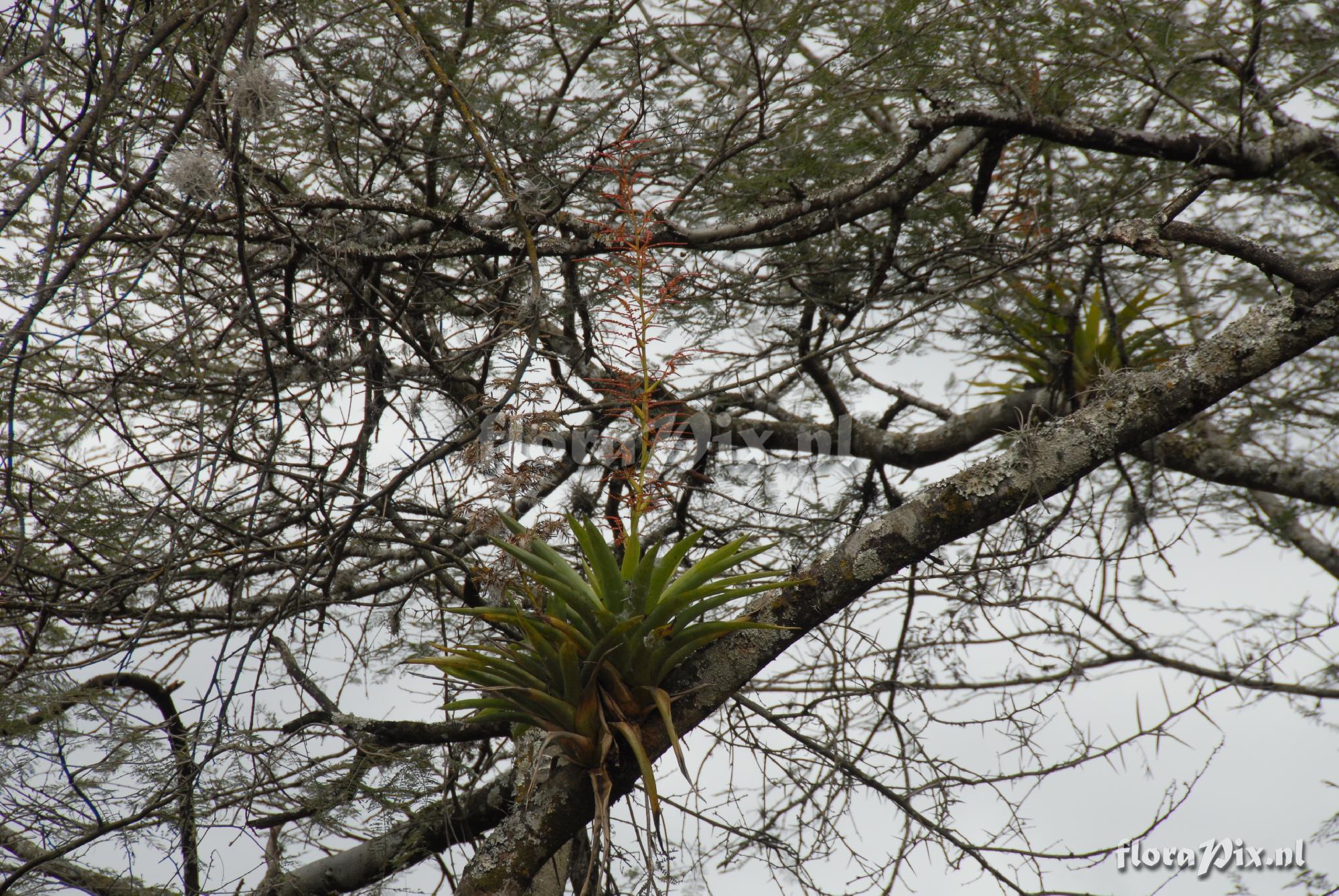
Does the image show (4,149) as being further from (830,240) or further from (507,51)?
(830,240)

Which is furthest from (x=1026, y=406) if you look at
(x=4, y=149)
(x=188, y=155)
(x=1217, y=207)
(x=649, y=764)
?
(x=4, y=149)

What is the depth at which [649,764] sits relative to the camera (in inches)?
77.2

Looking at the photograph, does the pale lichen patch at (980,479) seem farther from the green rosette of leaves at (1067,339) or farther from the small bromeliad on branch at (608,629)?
the green rosette of leaves at (1067,339)

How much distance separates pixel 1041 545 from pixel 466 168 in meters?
2.32

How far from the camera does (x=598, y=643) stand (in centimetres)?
201

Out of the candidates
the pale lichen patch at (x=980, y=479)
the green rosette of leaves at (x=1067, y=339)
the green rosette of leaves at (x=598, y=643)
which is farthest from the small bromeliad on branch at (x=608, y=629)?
the green rosette of leaves at (x=1067, y=339)

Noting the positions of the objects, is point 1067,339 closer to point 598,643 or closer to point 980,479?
point 980,479

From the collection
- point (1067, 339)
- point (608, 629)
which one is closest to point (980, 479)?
point (608, 629)

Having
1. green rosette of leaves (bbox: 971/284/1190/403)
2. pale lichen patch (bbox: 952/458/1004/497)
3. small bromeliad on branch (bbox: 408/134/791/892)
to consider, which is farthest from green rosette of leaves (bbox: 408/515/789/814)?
green rosette of leaves (bbox: 971/284/1190/403)

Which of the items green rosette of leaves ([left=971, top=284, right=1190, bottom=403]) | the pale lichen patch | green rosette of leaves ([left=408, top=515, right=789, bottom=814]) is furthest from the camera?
green rosette of leaves ([left=971, top=284, right=1190, bottom=403])

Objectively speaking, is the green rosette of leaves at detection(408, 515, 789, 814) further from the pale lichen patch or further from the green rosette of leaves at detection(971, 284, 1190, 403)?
the green rosette of leaves at detection(971, 284, 1190, 403)

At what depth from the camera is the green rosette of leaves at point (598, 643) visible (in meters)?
2.01

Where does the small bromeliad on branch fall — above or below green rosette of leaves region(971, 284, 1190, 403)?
below

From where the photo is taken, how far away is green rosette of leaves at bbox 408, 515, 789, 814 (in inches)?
79.3
